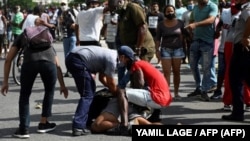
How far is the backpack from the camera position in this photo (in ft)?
21.3

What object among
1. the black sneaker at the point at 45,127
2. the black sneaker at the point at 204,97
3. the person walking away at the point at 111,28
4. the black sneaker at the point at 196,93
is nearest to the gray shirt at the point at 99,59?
the black sneaker at the point at 45,127

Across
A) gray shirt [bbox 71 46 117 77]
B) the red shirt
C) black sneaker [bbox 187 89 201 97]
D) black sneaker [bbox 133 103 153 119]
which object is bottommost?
black sneaker [bbox 187 89 201 97]

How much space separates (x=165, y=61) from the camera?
356 inches

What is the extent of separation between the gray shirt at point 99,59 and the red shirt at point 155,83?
1.19 feet

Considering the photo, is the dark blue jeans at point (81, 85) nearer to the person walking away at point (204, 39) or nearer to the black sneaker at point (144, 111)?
the black sneaker at point (144, 111)

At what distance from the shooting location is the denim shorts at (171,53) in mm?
9008

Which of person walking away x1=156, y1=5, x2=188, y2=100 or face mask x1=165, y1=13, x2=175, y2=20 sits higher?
face mask x1=165, y1=13, x2=175, y2=20

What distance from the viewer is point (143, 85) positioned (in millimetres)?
6977

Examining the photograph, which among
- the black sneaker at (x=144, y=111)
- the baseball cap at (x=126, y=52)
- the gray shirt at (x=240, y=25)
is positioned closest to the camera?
the baseball cap at (x=126, y=52)

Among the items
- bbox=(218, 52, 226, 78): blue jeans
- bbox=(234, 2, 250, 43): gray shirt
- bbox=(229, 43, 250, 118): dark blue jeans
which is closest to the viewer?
bbox=(234, 2, 250, 43): gray shirt

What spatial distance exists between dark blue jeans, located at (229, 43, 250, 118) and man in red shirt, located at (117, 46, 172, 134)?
109 centimetres

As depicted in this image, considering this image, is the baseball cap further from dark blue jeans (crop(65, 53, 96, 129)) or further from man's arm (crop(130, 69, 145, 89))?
dark blue jeans (crop(65, 53, 96, 129))

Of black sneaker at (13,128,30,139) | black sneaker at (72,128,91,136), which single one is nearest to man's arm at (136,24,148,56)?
black sneaker at (72,128,91,136)

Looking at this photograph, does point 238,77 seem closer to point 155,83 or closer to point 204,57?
point 155,83
